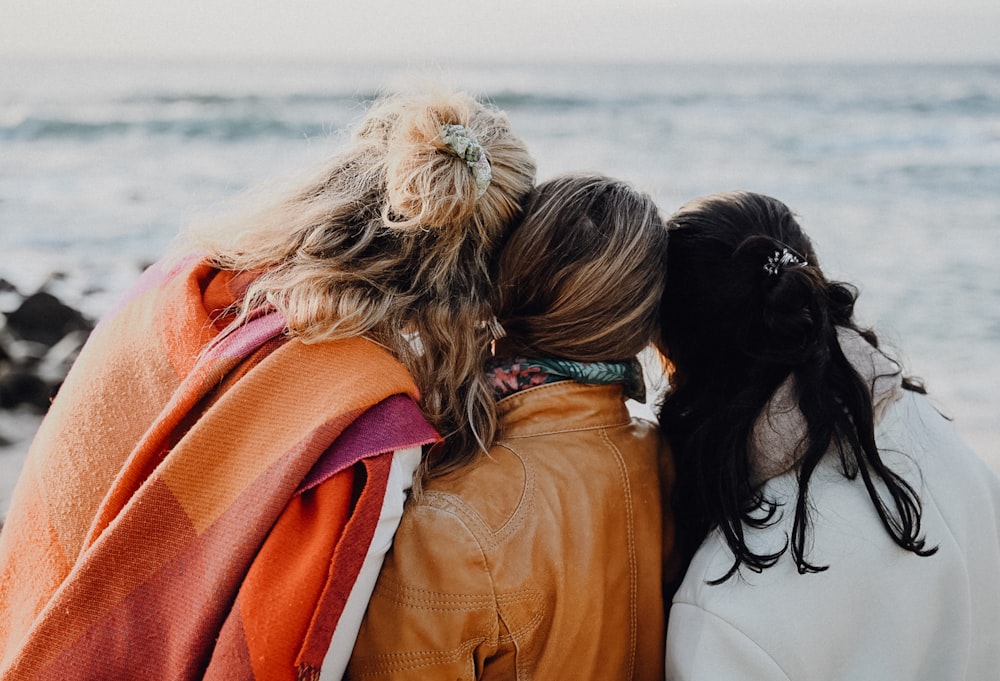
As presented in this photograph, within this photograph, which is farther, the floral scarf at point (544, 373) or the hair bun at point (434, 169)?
the floral scarf at point (544, 373)

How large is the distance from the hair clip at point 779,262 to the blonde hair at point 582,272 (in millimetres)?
223

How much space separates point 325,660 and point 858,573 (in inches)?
41.0

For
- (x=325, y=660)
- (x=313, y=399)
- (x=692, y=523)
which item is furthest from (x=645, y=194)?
(x=325, y=660)

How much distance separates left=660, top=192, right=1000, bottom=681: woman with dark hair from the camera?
1.72 metres

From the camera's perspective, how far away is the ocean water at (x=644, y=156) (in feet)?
20.1

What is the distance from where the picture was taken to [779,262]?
1854 mm

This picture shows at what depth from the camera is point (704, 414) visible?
1.97 metres

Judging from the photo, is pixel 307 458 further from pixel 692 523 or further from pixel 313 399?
pixel 692 523

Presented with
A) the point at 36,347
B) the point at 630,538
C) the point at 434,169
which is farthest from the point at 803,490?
the point at 36,347

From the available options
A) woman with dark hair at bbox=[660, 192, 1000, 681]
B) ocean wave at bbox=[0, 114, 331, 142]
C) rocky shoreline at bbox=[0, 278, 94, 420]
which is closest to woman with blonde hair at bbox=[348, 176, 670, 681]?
woman with dark hair at bbox=[660, 192, 1000, 681]

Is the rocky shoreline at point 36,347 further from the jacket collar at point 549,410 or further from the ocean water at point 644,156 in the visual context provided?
the jacket collar at point 549,410

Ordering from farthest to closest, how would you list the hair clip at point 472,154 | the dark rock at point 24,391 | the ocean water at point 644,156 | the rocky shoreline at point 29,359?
1. the ocean water at point 644,156
2. the dark rock at point 24,391
3. the rocky shoreline at point 29,359
4. the hair clip at point 472,154

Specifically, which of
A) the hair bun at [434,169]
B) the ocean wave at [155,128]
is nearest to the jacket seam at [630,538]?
the hair bun at [434,169]

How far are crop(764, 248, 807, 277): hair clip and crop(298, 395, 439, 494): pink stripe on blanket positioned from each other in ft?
2.58
